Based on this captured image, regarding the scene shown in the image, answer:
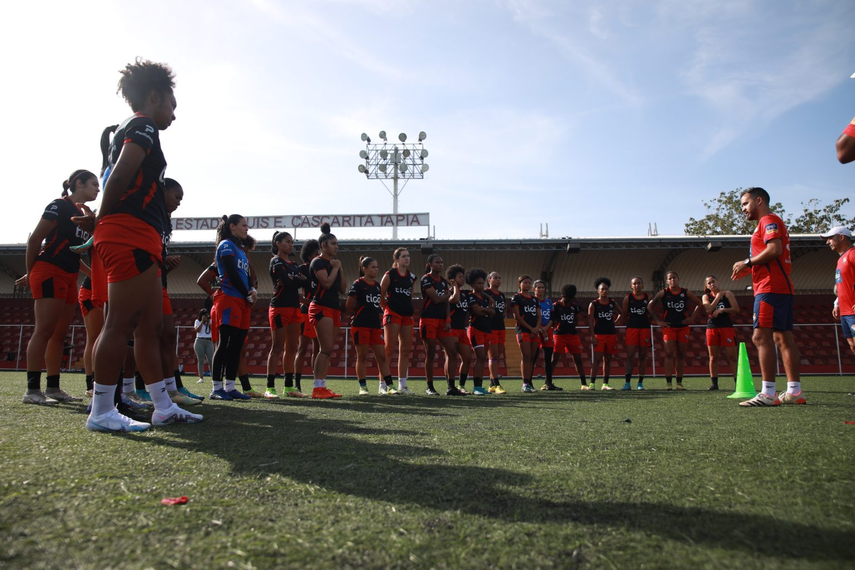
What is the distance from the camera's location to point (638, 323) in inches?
383

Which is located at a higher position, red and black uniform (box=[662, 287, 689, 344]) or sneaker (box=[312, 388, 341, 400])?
red and black uniform (box=[662, 287, 689, 344])

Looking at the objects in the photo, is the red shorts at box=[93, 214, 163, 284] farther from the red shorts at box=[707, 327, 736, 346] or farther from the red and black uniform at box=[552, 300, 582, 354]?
the red shorts at box=[707, 327, 736, 346]

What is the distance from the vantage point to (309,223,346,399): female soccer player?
627 cm

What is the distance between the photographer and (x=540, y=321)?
9.77m

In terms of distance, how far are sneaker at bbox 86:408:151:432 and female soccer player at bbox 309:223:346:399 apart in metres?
3.29

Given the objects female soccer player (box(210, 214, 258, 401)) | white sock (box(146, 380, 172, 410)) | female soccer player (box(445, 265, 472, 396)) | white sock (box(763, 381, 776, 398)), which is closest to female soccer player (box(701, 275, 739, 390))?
white sock (box(763, 381, 776, 398))

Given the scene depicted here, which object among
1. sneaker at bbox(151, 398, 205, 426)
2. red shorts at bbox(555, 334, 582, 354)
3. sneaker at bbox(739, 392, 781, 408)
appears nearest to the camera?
sneaker at bbox(151, 398, 205, 426)

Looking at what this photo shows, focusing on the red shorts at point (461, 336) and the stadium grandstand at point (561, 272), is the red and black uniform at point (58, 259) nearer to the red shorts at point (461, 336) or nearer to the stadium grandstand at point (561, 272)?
the red shorts at point (461, 336)

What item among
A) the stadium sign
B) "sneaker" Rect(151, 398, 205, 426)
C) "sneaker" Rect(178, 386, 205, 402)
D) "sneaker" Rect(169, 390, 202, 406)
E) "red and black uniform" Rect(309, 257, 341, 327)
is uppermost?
the stadium sign

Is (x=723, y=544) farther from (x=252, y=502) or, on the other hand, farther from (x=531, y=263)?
(x=531, y=263)

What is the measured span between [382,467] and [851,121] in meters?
2.69

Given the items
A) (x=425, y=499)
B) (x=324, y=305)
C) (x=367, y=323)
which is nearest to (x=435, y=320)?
(x=367, y=323)

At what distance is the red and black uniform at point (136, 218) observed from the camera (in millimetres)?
2895

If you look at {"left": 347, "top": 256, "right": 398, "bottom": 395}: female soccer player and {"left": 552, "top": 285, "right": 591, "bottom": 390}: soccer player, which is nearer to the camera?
{"left": 347, "top": 256, "right": 398, "bottom": 395}: female soccer player
